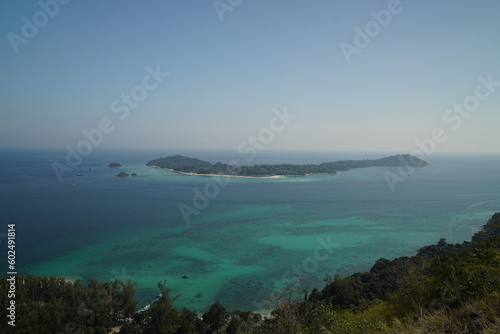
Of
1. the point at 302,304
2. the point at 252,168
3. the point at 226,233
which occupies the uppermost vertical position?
the point at 252,168

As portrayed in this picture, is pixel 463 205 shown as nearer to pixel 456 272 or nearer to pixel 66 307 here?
pixel 456 272

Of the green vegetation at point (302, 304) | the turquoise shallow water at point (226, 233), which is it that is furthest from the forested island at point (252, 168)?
the green vegetation at point (302, 304)

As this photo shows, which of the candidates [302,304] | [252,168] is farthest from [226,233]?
[252,168]

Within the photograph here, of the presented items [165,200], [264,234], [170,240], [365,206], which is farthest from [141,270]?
[365,206]

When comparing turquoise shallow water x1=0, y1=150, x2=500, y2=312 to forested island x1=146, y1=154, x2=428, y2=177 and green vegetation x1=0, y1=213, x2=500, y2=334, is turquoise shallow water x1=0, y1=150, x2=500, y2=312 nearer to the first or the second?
green vegetation x1=0, y1=213, x2=500, y2=334

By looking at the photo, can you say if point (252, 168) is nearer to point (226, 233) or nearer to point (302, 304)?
point (226, 233)

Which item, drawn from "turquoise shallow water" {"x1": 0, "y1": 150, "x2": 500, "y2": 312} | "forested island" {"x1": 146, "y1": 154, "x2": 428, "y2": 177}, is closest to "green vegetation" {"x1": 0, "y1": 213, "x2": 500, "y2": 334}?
"turquoise shallow water" {"x1": 0, "y1": 150, "x2": 500, "y2": 312}

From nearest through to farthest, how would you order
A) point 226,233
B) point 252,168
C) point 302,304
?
point 302,304 → point 226,233 → point 252,168
